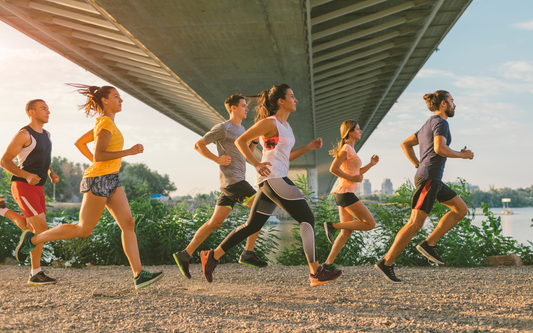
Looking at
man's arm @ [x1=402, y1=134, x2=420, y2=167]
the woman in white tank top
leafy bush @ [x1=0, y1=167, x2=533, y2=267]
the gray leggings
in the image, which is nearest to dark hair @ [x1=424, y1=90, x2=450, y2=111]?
man's arm @ [x1=402, y1=134, x2=420, y2=167]

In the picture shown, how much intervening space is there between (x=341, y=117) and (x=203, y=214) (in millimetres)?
24985

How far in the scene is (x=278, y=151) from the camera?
3648 mm

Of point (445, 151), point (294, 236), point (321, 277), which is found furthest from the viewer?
→ point (294, 236)

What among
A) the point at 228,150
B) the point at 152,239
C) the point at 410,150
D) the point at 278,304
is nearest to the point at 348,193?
the point at 410,150

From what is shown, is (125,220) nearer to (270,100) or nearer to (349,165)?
(270,100)

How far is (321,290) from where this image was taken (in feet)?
13.0

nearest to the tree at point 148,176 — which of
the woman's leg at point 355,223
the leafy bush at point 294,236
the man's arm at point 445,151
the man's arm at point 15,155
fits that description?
the leafy bush at point 294,236

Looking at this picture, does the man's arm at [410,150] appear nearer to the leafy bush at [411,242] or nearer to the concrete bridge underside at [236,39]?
the leafy bush at [411,242]

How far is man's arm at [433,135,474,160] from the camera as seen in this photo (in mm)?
4059

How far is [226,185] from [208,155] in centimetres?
40

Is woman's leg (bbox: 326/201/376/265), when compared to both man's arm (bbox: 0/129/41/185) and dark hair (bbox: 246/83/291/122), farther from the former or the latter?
man's arm (bbox: 0/129/41/185)

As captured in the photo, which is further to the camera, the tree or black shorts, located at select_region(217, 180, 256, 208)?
the tree

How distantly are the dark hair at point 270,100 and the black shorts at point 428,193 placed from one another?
173cm

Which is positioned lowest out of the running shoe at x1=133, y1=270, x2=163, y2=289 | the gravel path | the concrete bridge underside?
the gravel path
